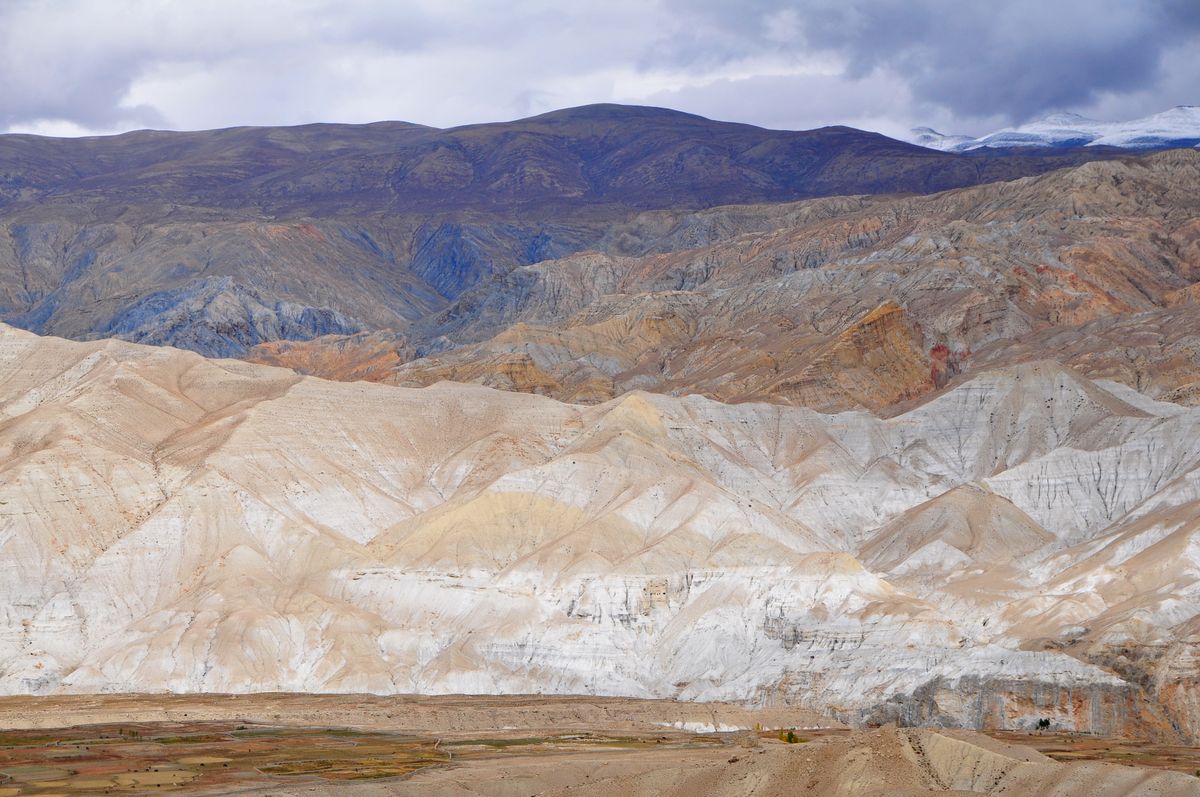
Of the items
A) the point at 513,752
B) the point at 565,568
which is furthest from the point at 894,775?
the point at 565,568

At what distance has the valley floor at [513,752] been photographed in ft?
247

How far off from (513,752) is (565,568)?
170 ft

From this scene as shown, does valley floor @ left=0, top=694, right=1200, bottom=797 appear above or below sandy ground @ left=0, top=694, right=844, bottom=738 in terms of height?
above

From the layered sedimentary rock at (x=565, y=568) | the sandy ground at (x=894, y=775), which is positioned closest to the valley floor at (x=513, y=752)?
the sandy ground at (x=894, y=775)

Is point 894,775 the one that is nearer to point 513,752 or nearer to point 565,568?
point 513,752

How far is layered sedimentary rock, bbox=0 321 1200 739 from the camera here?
137750 mm

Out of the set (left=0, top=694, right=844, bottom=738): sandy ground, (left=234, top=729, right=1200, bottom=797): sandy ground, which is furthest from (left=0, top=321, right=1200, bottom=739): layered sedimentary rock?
(left=234, top=729, right=1200, bottom=797): sandy ground

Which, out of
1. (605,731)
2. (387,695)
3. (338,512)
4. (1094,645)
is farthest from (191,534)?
(1094,645)

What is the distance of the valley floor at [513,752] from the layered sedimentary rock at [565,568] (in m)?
6.70

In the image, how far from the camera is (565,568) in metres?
164

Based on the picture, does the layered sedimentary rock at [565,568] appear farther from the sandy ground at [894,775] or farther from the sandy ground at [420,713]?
the sandy ground at [894,775]

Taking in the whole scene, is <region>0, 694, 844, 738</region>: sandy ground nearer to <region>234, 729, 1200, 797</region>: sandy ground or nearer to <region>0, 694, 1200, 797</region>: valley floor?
<region>0, 694, 1200, 797</region>: valley floor

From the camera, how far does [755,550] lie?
164375mm

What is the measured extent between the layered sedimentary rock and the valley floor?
22.0ft
